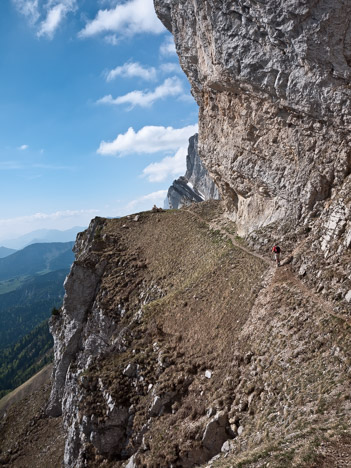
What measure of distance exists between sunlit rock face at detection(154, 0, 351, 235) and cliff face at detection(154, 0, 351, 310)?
0.09 meters

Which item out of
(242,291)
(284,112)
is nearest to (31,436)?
(242,291)

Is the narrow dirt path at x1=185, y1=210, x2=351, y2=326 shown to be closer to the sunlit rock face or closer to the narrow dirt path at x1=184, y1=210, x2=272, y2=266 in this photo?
the narrow dirt path at x1=184, y1=210, x2=272, y2=266

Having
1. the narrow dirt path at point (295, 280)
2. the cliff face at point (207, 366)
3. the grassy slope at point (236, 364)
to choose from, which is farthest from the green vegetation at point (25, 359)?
the narrow dirt path at point (295, 280)

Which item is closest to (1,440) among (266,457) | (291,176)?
(266,457)

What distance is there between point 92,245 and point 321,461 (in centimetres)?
4562

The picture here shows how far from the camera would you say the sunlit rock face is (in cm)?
2756

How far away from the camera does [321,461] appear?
433 inches

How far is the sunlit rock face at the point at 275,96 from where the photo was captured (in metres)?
27.6

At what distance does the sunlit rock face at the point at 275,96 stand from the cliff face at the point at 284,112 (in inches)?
3.5

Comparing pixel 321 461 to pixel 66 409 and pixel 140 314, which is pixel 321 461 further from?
pixel 66 409

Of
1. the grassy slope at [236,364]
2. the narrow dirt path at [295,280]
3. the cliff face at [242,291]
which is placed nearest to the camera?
the grassy slope at [236,364]

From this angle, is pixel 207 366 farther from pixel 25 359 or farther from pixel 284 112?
pixel 25 359

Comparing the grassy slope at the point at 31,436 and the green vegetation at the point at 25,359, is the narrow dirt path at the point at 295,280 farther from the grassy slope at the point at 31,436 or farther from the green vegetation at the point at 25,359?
the green vegetation at the point at 25,359

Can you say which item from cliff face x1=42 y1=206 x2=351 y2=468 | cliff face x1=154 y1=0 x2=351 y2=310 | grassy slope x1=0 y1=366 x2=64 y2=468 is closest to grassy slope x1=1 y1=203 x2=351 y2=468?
cliff face x1=42 y1=206 x2=351 y2=468
